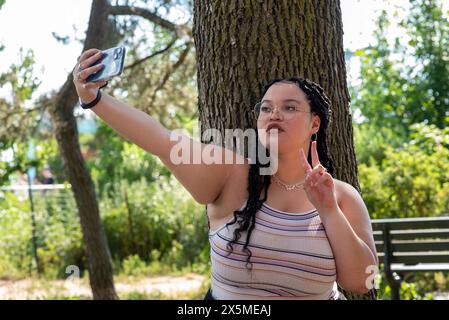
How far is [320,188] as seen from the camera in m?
2.35

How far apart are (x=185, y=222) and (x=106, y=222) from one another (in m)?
1.29

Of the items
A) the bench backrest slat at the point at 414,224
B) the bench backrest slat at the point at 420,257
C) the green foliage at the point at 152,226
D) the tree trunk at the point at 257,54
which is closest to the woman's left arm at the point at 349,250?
the tree trunk at the point at 257,54

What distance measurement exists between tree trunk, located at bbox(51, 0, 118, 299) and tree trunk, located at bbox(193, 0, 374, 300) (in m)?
4.56

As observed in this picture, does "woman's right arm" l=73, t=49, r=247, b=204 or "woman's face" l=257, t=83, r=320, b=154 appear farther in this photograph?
"woman's face" l=257, t=83, r=320, b=154

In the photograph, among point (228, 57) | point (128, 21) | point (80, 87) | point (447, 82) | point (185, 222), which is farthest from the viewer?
point (447, 82)

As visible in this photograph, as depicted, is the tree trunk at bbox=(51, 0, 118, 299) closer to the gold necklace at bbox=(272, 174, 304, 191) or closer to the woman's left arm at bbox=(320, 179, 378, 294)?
the gold necklace at bbox=(272, 174, 304, 191)

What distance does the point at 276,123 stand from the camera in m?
2.46

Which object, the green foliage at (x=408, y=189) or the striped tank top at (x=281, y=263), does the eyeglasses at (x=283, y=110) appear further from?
the green foliage at (x=408, y=189)

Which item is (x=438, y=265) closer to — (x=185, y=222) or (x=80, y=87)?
(x=80, y=87)

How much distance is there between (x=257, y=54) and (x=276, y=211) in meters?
1.08

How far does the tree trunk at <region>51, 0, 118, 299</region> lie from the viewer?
311 inches

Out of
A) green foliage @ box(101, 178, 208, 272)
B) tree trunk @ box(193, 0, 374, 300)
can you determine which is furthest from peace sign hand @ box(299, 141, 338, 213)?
green foliage @ box(101, 178, 208, 272)

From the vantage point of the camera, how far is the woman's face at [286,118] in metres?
2.47
